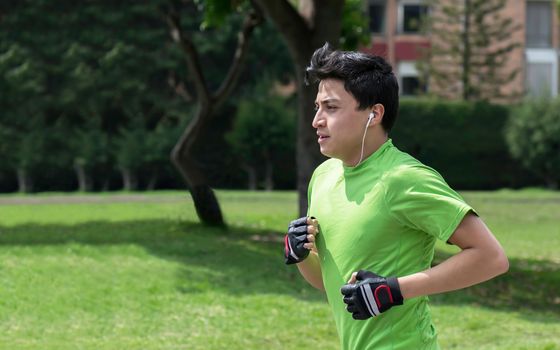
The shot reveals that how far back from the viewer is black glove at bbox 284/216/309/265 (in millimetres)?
4051

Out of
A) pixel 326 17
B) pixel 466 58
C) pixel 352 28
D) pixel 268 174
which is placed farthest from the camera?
pixel 466 58

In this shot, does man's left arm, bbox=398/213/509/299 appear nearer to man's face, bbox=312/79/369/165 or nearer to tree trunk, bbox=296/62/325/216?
man's face, bbox=312/79/369/165

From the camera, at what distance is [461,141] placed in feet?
130

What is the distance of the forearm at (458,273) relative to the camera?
3650 mm

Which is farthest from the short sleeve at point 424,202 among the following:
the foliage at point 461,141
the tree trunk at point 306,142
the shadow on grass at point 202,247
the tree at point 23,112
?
the foliage at point 461,141

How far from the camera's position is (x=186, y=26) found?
121 feet

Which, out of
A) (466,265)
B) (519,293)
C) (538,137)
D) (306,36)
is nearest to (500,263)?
(466,265)

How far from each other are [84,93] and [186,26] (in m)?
4.69

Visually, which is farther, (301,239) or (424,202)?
(301,239)

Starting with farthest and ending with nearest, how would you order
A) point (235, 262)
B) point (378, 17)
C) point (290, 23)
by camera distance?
point (378, 17), point (290, 23), point (235, 262)

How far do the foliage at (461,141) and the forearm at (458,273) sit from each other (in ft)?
116

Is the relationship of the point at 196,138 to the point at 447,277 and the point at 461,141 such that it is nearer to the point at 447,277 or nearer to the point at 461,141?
the point at 447,277

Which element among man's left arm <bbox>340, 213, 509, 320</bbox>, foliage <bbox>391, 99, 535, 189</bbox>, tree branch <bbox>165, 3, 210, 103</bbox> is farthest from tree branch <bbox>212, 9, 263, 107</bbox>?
foliage <bbox>391, 99, 535, 189</bbox>

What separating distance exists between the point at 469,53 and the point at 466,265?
40.5 meters
